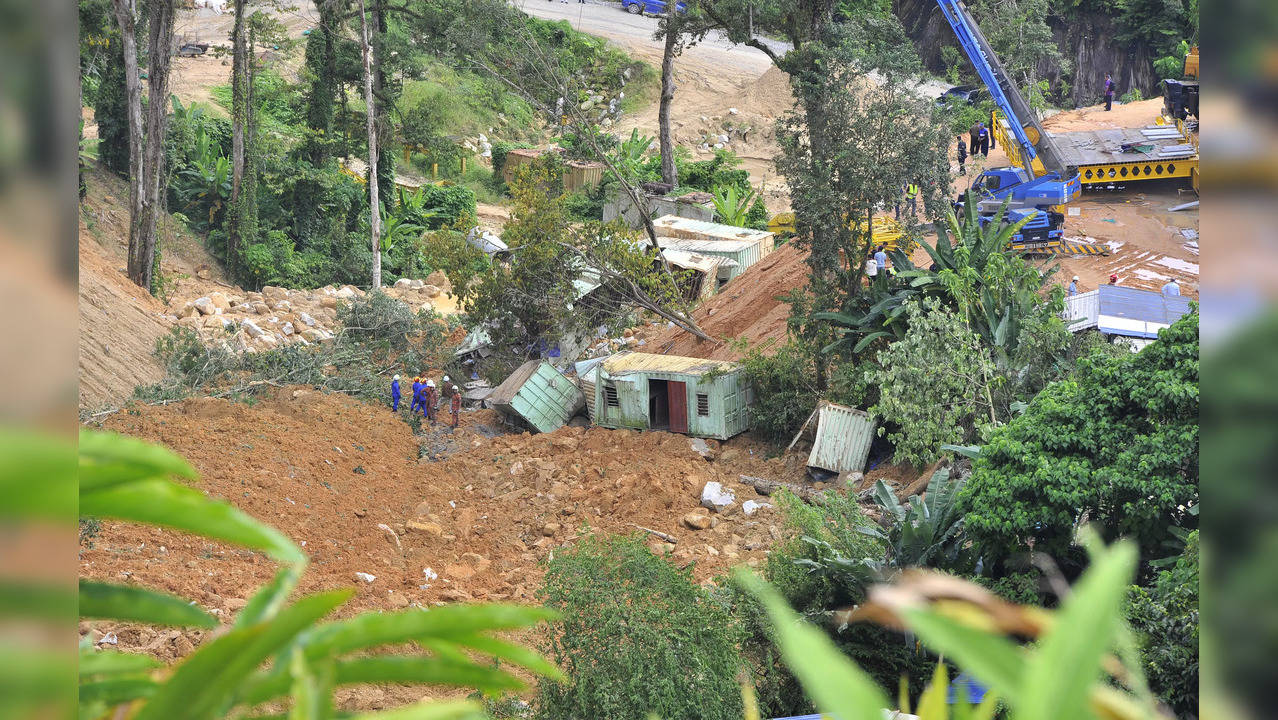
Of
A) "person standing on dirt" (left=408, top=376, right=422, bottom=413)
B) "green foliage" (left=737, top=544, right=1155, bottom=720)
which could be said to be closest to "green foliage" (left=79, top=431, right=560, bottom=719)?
"green foliage" (left=737, top=544, right=1155, bottom=720)

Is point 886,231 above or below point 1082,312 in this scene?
above

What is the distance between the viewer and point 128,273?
1956 cm

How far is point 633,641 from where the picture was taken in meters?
7.07

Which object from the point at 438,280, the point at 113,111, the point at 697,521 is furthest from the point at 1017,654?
the point at 113,111

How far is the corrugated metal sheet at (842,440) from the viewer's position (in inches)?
501

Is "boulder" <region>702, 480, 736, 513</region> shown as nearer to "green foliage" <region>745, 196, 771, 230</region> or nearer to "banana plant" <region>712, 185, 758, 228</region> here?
"banana plant" <region>712, 185, 758, 228</region>

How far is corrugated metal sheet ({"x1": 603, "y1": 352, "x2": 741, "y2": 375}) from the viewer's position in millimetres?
14445

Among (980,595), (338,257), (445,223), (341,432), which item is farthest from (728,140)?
(980,595)

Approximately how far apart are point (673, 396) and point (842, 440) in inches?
103

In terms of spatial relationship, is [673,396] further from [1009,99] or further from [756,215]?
[756,215]

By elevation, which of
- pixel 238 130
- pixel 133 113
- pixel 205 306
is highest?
pixel 133 113

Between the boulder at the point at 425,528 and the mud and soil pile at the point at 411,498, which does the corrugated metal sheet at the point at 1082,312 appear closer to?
the mud and soil pile at the point at 411,498
